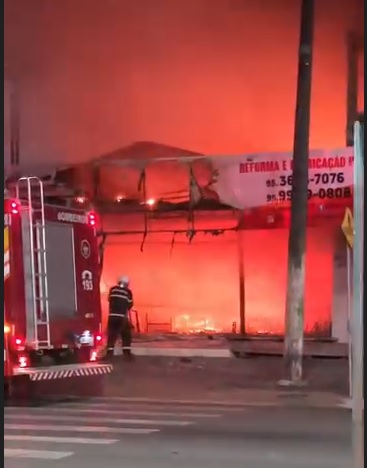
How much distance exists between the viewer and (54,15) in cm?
1786

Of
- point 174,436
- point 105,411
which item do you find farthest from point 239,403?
point 174,436

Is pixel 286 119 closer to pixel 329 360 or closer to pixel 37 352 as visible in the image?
pixel 329 360

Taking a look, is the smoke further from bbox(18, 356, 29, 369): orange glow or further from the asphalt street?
bbox(18, 356, 29, 369): orange glow

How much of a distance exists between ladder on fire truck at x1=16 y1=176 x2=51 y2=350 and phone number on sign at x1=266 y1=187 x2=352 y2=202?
205 inches

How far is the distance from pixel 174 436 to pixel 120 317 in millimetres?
7387

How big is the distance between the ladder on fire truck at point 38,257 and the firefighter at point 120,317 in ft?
15.0

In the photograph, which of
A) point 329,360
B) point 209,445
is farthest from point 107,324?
point 209,445

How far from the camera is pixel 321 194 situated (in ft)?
50.4

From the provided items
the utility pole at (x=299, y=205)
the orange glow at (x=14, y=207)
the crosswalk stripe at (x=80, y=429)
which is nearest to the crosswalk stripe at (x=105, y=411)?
the crosswalk stripe at (x=80, y=429)

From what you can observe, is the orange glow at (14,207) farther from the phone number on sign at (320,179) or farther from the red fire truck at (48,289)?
the phone number on sign at (320,179)

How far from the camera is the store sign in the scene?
49.9 feet

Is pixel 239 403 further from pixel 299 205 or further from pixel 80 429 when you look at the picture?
pixel 80 429

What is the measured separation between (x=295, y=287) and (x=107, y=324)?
4471 millimetres

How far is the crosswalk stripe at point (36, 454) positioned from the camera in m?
7.73
